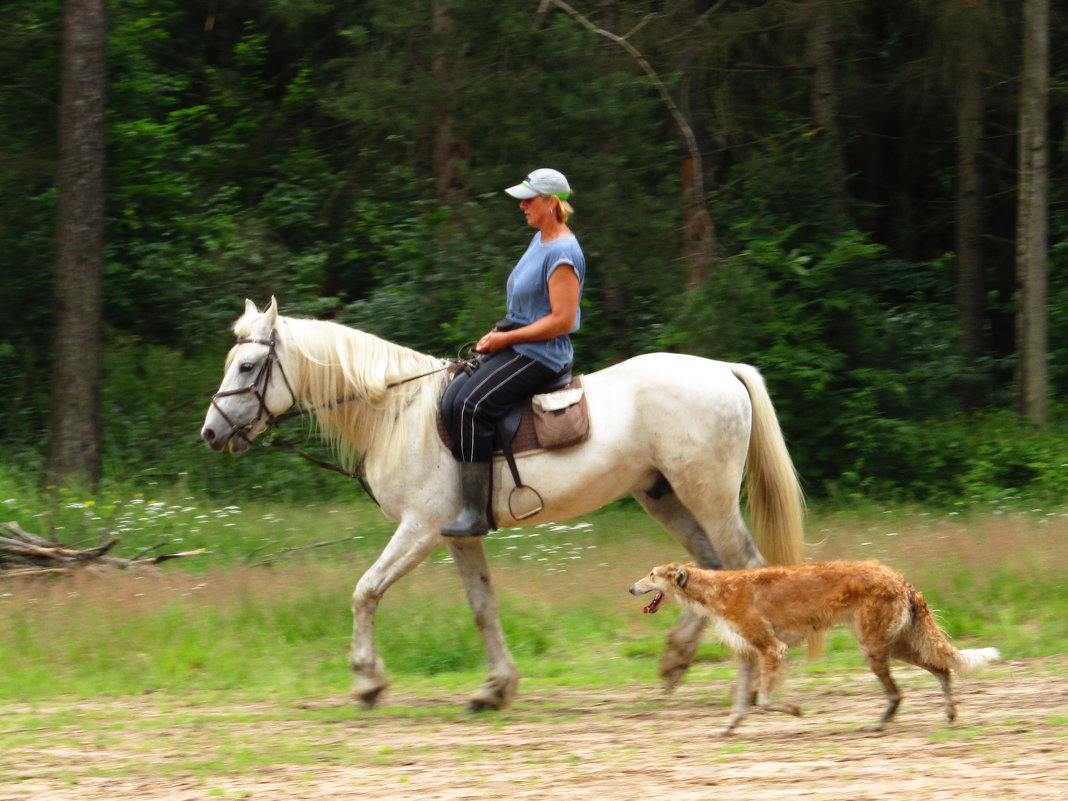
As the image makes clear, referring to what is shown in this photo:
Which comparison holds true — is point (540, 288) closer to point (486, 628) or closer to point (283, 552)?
point (486, 628)

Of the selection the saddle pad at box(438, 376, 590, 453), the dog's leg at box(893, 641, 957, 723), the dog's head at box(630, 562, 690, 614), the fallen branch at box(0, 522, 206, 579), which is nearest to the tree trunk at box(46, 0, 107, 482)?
the fallen branch at box(0, 522, 206, 579)

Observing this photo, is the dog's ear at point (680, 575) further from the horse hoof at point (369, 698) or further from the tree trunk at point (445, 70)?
the tree trunk at point (445, 70)

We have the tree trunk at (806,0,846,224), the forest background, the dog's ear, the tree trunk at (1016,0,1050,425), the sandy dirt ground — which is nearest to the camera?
the sandy dirt ground

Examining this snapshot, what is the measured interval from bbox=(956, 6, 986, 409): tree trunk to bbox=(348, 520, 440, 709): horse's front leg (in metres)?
11.2

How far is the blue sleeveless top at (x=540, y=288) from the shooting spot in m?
7.14

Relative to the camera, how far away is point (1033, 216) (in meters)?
15.2

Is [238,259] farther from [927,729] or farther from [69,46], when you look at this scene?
[927,729]

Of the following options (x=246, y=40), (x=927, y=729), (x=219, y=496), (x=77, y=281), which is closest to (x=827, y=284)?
(x=219, y=496)

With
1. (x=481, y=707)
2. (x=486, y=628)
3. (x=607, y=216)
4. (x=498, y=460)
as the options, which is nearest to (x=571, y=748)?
(x=481, y=707)

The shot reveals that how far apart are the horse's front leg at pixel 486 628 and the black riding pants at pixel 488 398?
53cm

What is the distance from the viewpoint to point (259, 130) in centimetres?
2012

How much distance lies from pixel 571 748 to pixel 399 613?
3406 mm

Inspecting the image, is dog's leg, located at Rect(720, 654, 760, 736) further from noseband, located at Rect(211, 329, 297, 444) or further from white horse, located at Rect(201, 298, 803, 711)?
noseband, located at Rect(211, 329, 297, 444)

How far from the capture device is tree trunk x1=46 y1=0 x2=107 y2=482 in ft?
45.7
